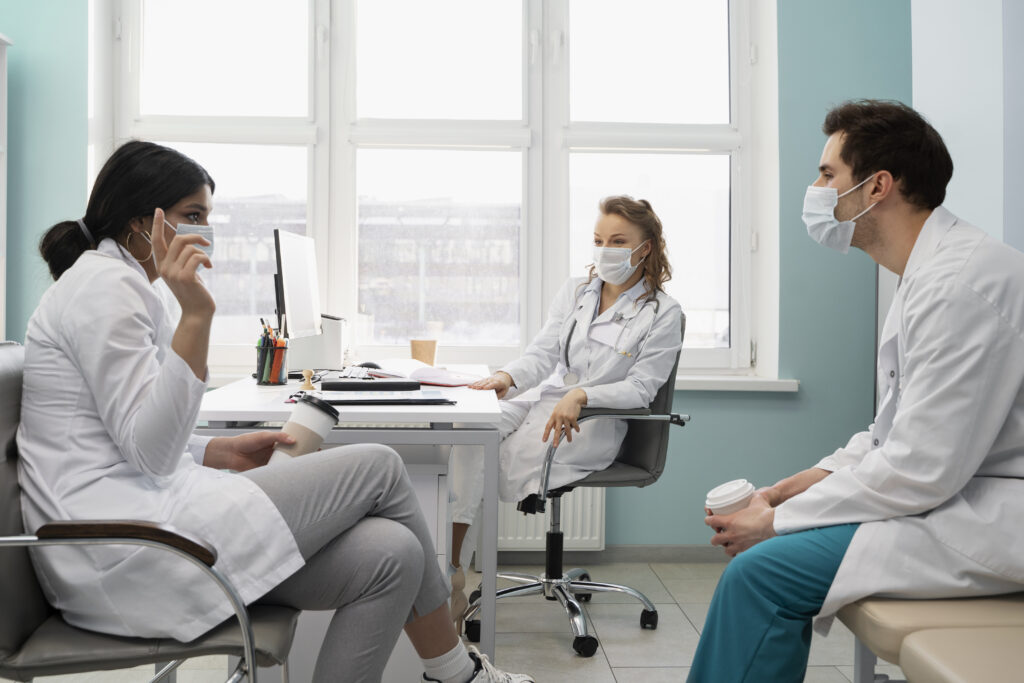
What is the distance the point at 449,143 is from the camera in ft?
11.7

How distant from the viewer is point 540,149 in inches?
143

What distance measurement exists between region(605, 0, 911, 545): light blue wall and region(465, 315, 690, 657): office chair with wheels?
Result: 657mm

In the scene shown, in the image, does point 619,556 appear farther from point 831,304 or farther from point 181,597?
point 181,597

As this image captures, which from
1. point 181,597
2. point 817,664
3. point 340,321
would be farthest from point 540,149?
point 181,597

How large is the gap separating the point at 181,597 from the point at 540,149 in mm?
2674

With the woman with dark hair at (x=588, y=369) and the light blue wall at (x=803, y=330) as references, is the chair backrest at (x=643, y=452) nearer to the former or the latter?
the woman with dark hair at (x=588, y=369)

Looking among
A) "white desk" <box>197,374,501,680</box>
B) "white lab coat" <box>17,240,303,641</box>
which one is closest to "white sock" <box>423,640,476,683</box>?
"white desk" <box>197,374,501,680</box>

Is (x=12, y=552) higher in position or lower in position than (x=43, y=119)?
lower

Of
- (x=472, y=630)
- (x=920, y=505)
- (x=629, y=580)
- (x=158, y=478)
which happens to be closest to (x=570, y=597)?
(x=472, y=630)

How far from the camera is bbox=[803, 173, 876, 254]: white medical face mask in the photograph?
5.69 ft

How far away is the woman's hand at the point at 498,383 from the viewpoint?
8.75 feet

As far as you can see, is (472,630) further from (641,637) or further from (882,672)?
(882,672)

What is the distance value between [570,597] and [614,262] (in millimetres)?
1085

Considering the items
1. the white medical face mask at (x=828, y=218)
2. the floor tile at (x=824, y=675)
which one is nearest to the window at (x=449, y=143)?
the floor tile at (x=824, y=675)
